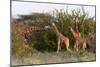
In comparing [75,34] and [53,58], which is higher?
[75,34]

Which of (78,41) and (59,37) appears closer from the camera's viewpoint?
(59,37)

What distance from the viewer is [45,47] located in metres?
2.64

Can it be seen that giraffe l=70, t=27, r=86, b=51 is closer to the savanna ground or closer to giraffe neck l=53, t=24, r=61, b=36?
the savanna ground

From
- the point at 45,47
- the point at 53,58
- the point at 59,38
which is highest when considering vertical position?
the point at 59,38

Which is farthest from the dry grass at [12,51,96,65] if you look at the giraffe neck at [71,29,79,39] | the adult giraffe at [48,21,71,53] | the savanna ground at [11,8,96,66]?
the giraffe neck at [71,29,79,39]

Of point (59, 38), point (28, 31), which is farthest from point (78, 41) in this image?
point (28, 31)

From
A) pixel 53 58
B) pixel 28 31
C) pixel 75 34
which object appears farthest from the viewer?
pixel 75 34

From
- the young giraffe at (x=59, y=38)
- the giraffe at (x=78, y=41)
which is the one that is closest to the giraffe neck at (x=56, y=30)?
the young giraffe at (x=59, y=38)

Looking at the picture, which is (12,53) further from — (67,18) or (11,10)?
(67,18)

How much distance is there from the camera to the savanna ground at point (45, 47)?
2.49m

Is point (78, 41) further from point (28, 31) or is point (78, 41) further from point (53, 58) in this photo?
point (28, 31)

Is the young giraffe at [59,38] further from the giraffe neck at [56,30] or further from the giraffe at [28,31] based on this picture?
the giraffe at [28,31]

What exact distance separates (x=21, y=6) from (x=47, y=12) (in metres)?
0.33

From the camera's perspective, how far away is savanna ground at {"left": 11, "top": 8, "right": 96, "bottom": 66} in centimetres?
249
